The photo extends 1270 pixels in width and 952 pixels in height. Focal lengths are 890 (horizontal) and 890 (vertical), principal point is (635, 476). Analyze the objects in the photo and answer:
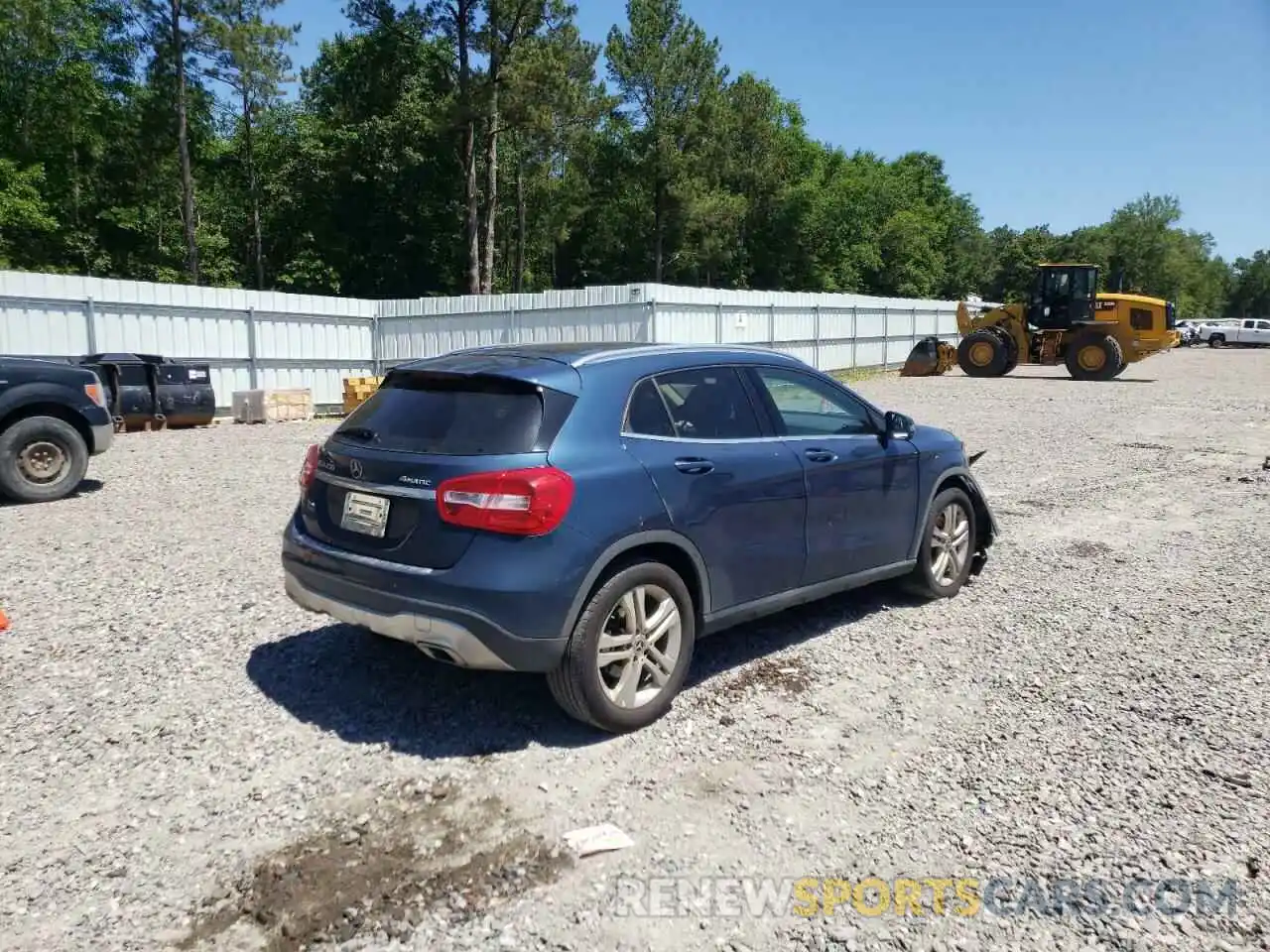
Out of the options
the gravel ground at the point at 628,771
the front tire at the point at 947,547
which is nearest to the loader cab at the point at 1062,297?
the gravel ground at the point at 628,771

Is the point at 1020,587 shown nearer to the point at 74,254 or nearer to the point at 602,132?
the point at 74,254

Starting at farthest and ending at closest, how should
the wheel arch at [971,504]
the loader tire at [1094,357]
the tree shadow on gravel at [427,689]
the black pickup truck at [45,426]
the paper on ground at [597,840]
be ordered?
the loader tire at [1094,357]
the black pickup truck at [45,426]
the wheel arch at [971,504]
the tree shadow on gravel at [427,689]
the paper on ground at [597,840]

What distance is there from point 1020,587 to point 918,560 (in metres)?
1.02

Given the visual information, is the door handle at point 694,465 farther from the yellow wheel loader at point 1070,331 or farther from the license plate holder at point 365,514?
the yellow wheel loader at point 1070,331

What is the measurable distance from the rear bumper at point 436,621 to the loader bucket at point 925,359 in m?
24.7

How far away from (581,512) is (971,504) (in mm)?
3351

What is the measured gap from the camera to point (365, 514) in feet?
12.3

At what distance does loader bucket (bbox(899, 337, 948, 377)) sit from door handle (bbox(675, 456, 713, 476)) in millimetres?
23803

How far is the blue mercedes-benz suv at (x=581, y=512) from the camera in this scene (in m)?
3.43

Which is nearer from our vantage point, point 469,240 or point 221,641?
point 221,641

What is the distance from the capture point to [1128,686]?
4.25 m

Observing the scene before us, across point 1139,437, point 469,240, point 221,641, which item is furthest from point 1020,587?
point 469,240

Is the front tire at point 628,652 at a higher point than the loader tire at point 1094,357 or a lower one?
lower

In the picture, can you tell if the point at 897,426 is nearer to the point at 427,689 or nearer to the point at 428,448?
the point at 428,448
